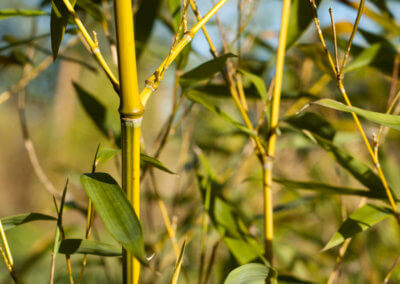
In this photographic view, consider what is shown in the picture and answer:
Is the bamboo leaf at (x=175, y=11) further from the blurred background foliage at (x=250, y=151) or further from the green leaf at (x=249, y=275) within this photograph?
the green leaf at (x=249, y=275)

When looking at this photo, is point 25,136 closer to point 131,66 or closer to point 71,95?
point 131,66

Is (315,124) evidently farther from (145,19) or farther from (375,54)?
(145,19)

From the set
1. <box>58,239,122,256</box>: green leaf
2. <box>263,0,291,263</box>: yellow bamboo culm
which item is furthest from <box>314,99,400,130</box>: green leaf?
<box>58,239,122,256</box>: green leaf

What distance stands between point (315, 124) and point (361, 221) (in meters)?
0.09

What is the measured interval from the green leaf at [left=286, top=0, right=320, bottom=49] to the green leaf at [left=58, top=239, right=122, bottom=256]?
0.20 meters

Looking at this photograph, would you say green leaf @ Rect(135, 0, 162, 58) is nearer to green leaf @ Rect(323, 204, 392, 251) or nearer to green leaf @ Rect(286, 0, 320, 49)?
green leaf @ Rect(286, 0, 320, 49)

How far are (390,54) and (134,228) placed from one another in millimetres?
260

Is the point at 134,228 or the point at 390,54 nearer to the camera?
the point at 134,228

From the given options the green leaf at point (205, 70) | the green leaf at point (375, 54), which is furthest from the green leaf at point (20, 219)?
the green leaf at point (375, 54)

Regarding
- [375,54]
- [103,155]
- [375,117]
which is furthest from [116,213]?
[375,54]

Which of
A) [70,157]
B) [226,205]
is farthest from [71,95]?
[226,205]

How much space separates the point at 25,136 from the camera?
13.2 inches

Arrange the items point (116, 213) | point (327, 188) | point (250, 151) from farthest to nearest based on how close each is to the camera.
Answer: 1. point (250, 151)
2. point (327, 188)
3. point (116, 213)

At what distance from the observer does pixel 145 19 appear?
1.08 feet
